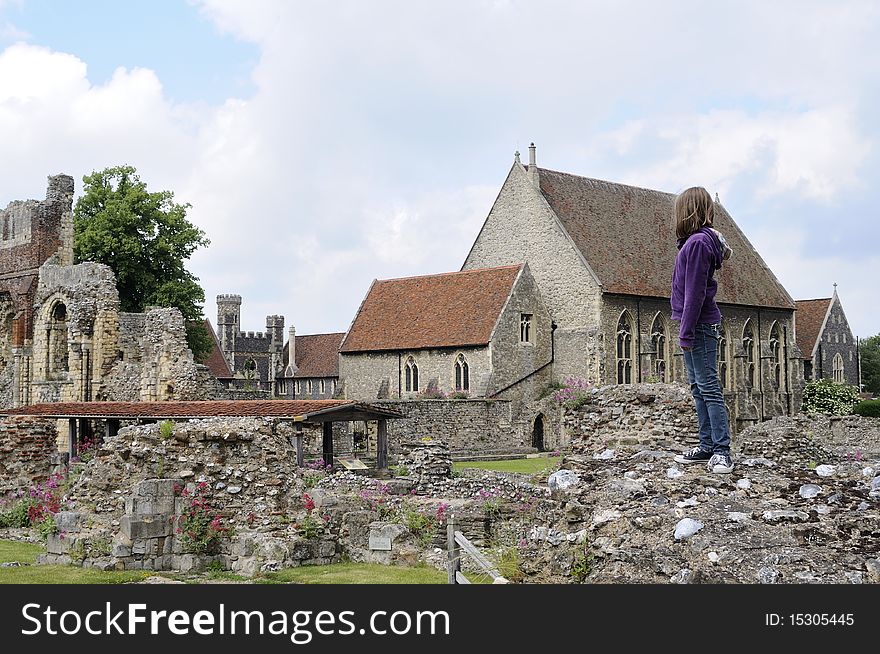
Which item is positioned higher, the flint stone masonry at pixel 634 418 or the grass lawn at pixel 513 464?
the flint stone masonry at pixel 634 418

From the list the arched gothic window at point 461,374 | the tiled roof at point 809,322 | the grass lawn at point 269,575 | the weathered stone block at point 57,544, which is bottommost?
the grass lawn at point 269,575

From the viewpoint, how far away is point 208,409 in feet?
67.9

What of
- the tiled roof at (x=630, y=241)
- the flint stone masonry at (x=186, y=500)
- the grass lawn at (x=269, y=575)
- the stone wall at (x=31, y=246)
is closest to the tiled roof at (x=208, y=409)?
the flint stone masonry at (x=186, y=500)

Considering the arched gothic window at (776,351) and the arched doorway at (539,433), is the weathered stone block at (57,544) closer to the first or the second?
the arched doorway at (539,433)

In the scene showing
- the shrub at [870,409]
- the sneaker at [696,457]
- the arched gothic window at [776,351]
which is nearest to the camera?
the sneaker at [696,457]

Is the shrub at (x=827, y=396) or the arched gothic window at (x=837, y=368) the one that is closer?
the shrub at (x=827, y=396)

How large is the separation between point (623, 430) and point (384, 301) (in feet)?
119

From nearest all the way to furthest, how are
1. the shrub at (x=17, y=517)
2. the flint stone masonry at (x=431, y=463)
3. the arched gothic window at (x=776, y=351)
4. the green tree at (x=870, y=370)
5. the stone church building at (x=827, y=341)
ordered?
the shrub at (x=17, y=517) < the flint stone masonry at (x=431, y=463) < the arched gothic window at (x=776, y=351) < the stone church building at (x=827, y=341) < the green tree at (x=870, y=370)

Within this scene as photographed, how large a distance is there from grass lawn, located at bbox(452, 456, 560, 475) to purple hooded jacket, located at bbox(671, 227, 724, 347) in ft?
66.9

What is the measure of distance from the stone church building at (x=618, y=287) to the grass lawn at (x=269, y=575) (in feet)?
97.3

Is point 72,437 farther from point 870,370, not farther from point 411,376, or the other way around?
point 870,370

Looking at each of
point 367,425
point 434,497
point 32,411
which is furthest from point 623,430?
point 367,425

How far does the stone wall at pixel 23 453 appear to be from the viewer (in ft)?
61.3

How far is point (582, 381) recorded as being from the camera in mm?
41719
